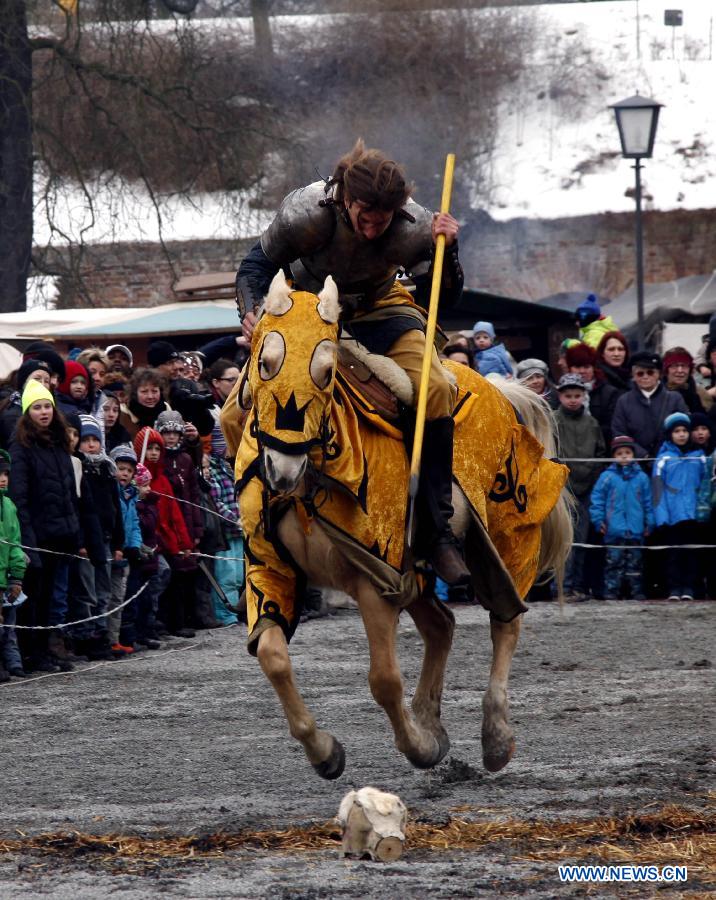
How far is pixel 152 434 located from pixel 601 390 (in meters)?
4.71

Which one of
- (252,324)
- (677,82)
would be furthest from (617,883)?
(677,82)

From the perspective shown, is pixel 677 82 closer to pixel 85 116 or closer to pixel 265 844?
pixel 85 116

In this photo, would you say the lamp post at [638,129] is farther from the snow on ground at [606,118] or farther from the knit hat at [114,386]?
the snow on ground at [606,118]

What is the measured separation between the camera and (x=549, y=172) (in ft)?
118

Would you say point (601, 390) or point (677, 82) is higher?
point (677, 82)

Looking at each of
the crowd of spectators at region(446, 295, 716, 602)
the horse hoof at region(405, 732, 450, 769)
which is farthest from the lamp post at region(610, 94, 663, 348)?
the horse hoof at region(405, 732, 450, 769)

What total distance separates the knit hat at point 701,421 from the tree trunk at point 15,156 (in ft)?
31.4

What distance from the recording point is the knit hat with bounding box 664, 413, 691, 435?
13668 millimetres

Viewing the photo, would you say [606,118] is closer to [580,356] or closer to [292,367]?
[580,356]

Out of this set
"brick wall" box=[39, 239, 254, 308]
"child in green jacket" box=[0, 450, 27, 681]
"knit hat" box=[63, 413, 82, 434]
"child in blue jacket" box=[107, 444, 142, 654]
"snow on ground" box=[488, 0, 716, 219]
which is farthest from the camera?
"snow on ground" box=[488, 0, 716, 219]

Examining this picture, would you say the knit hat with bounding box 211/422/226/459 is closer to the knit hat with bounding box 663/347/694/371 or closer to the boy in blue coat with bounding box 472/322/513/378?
the boy in blue coat with bounding box 472/322/513/378

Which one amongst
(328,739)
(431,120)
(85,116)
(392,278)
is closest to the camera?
(328,739)

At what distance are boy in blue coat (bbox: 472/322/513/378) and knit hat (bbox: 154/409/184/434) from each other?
3722 mm

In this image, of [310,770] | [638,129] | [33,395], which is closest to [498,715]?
[310,770]
